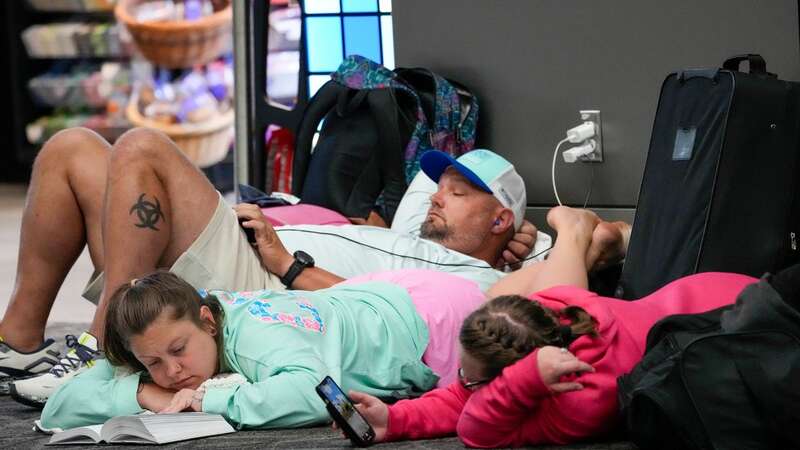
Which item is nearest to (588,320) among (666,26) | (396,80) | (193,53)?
(666,26)

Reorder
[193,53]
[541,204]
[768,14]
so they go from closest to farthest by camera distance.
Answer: [768,14], [541,204], [193,53]

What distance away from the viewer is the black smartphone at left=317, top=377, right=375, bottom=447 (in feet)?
6.84

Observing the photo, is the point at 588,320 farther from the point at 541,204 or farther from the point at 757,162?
the point at 541,204

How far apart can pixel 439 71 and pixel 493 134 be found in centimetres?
31

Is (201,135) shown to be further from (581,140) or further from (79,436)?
(79,436)

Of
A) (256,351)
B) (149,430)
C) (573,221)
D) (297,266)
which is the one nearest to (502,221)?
(573,221)

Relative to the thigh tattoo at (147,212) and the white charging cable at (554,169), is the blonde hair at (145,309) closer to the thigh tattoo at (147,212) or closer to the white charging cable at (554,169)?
the thigh tattoo at (147,212)

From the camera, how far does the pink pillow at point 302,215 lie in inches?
141

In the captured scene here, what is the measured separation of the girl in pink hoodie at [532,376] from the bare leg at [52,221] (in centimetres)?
122

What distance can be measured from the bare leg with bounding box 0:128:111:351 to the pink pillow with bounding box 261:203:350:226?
56 cm

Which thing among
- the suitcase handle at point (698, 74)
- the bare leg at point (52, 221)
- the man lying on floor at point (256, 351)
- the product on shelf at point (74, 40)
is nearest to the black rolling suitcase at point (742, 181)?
the suitcase handle at point (698, 74)

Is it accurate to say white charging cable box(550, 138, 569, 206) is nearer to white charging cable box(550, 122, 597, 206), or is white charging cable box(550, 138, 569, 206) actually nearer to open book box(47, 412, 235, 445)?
white charging cable box(550, 122, 597, 206)

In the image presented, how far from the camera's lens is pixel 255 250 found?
A: 122 inches

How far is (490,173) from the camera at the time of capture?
3.31 m
